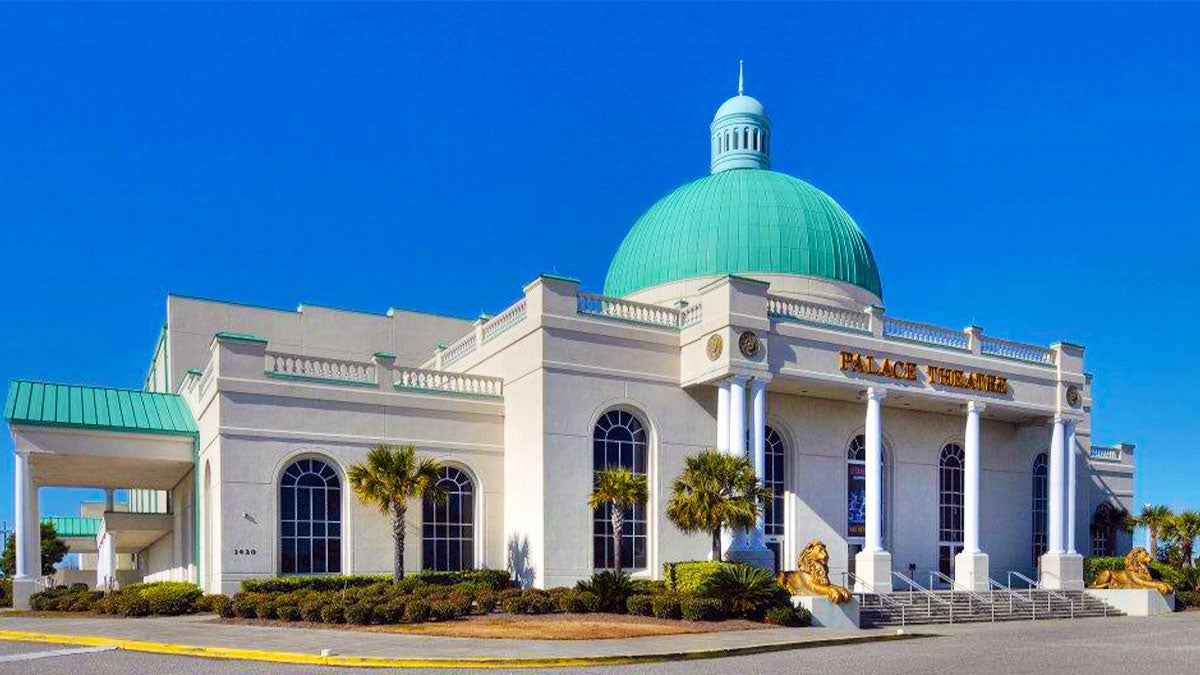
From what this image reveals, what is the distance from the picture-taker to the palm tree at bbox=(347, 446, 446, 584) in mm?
28781

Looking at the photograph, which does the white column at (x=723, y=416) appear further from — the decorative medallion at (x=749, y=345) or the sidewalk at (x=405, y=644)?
the sidewalk at (x=405, y=644)

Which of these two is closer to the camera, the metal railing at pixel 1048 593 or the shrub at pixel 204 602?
the shrub at pixel 204 602

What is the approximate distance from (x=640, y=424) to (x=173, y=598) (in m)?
14.6

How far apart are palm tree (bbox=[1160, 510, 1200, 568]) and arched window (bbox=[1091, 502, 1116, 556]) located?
3.36 metres

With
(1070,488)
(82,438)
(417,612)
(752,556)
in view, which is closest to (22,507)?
(82,438)

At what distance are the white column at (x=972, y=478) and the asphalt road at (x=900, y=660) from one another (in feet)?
41.2

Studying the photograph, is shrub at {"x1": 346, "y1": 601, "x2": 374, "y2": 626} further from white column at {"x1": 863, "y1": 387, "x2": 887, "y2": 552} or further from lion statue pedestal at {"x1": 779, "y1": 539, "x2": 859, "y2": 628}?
white column at {"x1": 863, "y1": 387, "x2": 887, "y2": 552}

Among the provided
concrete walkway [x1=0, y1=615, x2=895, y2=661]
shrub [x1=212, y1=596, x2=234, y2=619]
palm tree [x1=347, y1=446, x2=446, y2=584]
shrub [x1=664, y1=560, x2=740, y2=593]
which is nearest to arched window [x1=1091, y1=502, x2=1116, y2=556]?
shrub [x1=664, y1=560, x2=740, y2=593]

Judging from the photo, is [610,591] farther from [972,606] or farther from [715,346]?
[972,606]

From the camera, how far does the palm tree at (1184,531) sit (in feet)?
145

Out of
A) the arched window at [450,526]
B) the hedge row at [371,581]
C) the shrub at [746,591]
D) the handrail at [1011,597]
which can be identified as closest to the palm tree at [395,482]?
the hedge row at [371,581]

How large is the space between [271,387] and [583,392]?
30.6 ft

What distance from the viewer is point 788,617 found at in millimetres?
26266

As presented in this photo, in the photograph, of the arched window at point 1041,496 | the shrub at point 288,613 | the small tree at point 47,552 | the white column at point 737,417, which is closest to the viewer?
the shrub at point 288,613
